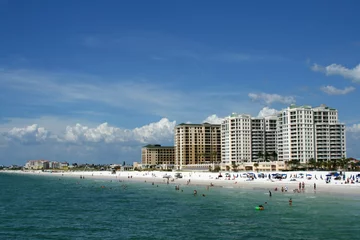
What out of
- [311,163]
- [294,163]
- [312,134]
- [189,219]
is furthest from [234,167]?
[189,219]

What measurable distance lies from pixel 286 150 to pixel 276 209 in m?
129

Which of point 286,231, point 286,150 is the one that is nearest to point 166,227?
point 286,231

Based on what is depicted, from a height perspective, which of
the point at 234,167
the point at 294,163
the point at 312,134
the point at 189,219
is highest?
the point at 312,134

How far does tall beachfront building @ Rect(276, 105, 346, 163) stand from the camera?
179 metres

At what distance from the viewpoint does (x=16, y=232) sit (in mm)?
44875

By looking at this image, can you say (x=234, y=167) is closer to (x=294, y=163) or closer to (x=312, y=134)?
(x=294, y=163)

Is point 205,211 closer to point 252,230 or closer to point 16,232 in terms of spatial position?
point 252,230

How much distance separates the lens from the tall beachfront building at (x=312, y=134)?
179m

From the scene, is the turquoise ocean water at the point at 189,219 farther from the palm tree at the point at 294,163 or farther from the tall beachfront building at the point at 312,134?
the tall beachfront building at the point at 312,134

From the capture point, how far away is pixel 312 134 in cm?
18025

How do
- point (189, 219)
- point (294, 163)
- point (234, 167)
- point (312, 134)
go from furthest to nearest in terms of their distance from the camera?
1. point (234, 167)
2. point (312, 134)
3. point (294, 163)
4. point (189, 219)

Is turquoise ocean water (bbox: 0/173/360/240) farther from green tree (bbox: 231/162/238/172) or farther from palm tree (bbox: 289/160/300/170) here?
green tree (bbox: 231/162/238/172)

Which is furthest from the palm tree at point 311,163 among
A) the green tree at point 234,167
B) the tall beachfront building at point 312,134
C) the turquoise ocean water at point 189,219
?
the turquoise ocean water at point 189,219

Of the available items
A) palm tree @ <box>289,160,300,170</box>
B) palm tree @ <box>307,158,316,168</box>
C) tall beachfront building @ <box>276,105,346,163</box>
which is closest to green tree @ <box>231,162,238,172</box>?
tall beachfront building @ <box>276,105,346,163</box>
